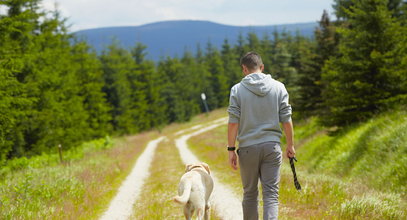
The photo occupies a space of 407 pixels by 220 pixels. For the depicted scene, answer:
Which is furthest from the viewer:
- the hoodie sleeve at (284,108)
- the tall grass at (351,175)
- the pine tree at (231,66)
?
the pine tree at (231,66)

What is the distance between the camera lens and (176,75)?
229 ft

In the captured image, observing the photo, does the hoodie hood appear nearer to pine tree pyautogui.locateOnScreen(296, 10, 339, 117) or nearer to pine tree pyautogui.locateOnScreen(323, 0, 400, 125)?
pine tree pyautogui.locateOnScreen(323, 0, 400, 125)

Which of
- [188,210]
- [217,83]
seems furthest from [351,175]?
[217,83]

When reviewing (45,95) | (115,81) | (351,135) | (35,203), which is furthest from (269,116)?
(115,81)

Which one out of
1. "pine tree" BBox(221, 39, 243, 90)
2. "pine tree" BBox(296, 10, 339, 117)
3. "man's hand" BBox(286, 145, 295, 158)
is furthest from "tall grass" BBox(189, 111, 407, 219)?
"pine tree" BBox(221, 39, 243, 90)

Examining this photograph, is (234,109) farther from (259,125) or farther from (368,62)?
(368,62)

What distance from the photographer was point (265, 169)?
4824 mm

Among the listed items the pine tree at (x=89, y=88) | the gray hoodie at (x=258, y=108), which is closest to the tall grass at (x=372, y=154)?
the gray hoodie at (x=258, y=108)

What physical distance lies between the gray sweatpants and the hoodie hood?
2.29ft

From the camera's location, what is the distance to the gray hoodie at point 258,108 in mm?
4727

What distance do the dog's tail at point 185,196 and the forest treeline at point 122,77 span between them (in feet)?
26.3

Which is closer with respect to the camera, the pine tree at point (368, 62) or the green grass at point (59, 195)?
the green grass at point (59, 195)

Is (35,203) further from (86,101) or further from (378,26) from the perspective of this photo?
(86,101)

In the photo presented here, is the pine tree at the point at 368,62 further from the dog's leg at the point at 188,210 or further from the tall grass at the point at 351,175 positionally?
the dog's leg at the point at 188,210
